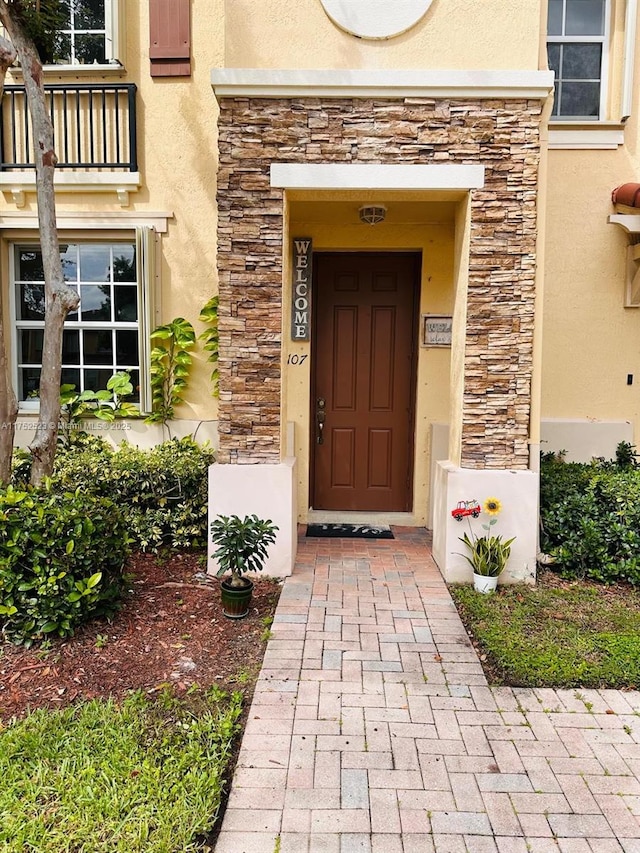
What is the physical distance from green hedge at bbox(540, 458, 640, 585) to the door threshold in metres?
1.52

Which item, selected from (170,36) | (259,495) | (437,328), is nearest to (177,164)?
(170,36)

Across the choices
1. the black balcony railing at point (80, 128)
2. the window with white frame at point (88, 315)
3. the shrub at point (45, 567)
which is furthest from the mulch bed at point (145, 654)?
the black balcony railing at point (80, 128)

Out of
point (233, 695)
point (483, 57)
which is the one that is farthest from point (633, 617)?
point (483, 57)

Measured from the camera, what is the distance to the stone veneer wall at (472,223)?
430 centimetres

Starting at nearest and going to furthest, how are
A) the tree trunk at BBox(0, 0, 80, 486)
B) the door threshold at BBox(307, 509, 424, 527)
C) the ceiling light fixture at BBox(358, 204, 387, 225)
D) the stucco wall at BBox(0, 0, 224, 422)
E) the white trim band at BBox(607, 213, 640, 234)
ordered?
the tree trunk at BBox(0, 0, 80, 486), the ceiling light fixture at BBox(358, 204, 387, 225), the white trim band at BBox(607, 213, 640, 234), the stucco wall at BBox(0, 0, 224, 422), the door threshold at BBox(307, 509, 424, 527)

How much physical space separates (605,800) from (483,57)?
4.80 meters

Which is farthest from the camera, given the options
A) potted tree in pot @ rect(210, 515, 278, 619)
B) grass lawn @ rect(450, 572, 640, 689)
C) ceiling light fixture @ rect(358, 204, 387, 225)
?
ceiling light fixture @ rect(358, 204, 387, 225)

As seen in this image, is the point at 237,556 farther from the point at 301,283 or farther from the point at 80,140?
the point at 80,140

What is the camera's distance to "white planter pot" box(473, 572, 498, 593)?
4.27 metres

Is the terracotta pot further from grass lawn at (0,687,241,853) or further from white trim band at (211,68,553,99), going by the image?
white trim band at (211,68,553,99)

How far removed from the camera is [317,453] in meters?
6.07

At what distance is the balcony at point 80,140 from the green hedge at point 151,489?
2791mm

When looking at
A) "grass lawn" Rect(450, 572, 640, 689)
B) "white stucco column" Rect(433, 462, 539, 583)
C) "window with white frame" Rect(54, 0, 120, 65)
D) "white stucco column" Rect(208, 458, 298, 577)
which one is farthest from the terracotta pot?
"window with white frame" Rect(54, 0, 120, 65)

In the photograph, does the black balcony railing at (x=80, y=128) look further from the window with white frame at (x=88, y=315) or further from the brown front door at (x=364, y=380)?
the brown front door at (x=364, y=380)
